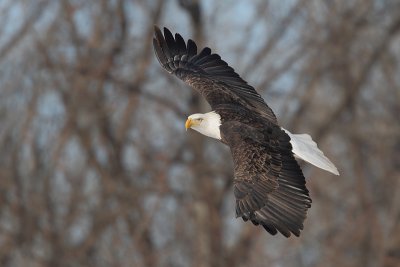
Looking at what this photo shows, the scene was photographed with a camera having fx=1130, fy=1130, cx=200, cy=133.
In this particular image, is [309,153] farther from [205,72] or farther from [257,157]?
[205,72]

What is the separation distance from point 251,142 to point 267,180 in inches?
16.2

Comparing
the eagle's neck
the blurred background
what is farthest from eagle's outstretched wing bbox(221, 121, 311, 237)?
the blurred background

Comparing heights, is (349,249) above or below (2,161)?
above

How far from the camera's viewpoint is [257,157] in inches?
365

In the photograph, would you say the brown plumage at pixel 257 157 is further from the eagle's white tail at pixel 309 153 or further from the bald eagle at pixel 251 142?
the eagle's white tail at pixel 309 153

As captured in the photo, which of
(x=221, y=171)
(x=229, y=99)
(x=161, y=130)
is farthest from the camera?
(x=161, y=130)

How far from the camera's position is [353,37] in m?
18.8

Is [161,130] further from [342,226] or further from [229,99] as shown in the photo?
[229,99]

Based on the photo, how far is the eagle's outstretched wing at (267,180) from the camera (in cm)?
879

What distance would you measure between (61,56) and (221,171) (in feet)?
11.7

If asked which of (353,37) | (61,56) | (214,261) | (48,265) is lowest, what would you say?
(48,265)

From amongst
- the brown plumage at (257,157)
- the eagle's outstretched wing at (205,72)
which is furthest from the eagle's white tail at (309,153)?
the eagle's outstretched wing at (205,72)

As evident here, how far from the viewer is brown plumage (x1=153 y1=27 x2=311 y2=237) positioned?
8.84 meters

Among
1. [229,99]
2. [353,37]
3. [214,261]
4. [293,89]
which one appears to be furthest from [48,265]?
[229,99]
